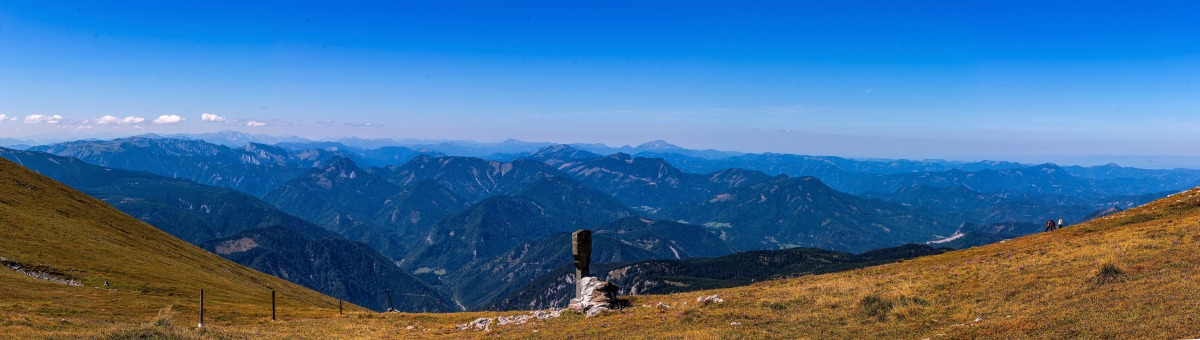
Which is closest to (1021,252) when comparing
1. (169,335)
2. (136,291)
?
(169,335)

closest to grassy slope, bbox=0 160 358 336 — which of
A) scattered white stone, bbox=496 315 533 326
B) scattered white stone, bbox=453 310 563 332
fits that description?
scattered white stone, bbox=453 310 563 332

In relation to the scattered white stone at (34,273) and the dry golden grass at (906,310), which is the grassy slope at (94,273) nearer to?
the dry golden grass at (906,310)

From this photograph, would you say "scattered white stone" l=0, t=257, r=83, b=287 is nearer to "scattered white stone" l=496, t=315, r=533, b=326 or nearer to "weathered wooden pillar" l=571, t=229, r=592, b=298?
"scattered white stone" l=496, t=315, r=533, b=326

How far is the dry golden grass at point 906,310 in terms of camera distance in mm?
22938

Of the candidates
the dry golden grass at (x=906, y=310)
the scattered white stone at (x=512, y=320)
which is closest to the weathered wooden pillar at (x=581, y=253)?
the scattered white stone at (x=512, y=320)

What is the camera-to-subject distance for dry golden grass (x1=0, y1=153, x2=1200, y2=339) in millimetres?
22938

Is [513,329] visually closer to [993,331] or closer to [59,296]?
[993,331]

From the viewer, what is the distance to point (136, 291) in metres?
62.2

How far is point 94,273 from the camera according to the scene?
214 ft

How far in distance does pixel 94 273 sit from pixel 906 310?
3389 inches

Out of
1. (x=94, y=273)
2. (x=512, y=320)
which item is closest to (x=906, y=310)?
(x=512, y=320)

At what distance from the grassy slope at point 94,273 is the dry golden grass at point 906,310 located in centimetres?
53

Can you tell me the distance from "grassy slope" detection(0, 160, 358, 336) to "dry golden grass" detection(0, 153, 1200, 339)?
0.53 meters

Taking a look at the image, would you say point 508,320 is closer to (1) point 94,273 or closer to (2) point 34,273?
(1) point 94,273
